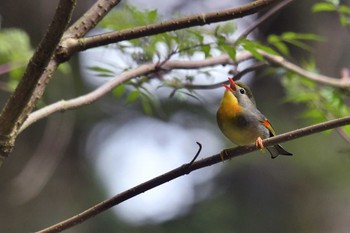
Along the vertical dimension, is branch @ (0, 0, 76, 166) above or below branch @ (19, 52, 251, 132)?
below

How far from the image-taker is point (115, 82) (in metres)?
1.14

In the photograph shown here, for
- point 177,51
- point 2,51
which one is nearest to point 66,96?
point 2,51

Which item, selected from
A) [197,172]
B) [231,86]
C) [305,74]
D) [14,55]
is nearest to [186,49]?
[231,86]

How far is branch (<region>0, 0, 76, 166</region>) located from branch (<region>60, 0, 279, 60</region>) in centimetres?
9

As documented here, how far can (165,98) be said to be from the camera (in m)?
2.75

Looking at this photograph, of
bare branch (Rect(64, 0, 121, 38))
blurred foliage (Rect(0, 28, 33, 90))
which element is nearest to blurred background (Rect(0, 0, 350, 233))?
blurred foliage (Rect(0, 28, 33, 90))

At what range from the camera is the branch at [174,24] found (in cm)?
82

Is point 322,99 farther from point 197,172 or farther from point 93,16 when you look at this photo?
point 197,172

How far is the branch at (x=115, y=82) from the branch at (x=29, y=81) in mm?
59

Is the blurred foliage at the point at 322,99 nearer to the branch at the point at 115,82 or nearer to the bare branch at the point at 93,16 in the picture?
the branch at the point at 115,82

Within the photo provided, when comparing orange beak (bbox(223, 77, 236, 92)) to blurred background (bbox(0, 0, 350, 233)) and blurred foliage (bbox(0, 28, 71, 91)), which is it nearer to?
blurred foliage (bbox(0, 28, 71, 91))

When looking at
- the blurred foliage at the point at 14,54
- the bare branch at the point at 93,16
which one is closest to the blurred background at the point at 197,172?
the blurred foliage at the point at 14,54

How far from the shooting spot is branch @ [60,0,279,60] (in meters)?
0.82

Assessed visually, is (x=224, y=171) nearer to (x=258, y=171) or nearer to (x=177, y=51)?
(x=258, y=171)
